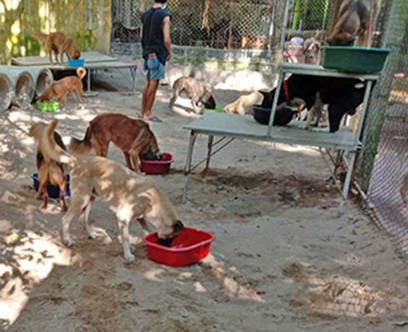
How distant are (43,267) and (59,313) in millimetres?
639

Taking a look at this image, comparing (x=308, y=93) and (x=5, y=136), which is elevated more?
(x=308, y=93)

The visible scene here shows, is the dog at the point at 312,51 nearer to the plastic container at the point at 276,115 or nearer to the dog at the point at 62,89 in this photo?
the dog at the point at 62,89

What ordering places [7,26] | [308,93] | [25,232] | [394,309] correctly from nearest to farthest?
[394,309] < [25,232] < [308,93] < [7,26]

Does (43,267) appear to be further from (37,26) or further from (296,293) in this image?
(37,26)

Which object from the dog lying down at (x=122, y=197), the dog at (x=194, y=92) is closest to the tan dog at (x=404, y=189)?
the dog lying down at (x=122, y=197)

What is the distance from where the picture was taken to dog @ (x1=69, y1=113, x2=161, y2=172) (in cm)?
566

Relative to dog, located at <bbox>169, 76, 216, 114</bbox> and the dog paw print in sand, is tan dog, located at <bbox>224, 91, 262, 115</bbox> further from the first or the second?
the dog paw print in sand

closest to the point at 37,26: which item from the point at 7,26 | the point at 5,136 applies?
the point at 7,26

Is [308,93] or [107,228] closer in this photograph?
[107,228]

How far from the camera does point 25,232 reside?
162 inches

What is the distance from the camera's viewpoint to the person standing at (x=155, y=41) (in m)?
8.77

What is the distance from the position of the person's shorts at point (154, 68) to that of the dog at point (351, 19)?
5.14m

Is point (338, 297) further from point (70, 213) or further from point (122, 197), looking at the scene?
point (70, 213)

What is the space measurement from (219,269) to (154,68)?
20.1 feet
